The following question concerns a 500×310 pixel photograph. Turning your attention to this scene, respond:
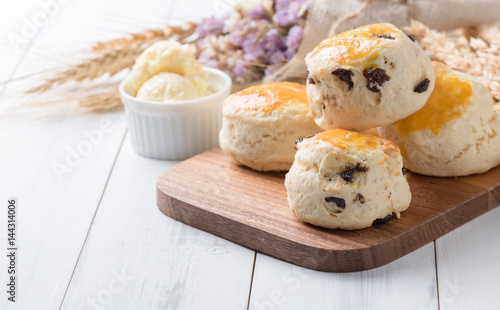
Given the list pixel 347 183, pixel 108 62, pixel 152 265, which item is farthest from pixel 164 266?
pixel 108 62

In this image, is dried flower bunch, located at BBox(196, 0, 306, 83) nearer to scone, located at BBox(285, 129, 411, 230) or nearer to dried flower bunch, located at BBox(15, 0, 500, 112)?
dried flower bunch, located at BBox(15, 0, 500, 112)

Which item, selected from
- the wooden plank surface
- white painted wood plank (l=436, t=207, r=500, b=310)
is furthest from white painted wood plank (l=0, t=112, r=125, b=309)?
white painted wood plank (l=436, t=207, r=500, b=310)

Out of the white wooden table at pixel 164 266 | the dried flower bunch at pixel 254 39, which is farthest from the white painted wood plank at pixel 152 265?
the dried flower bunch at pixel 254 39

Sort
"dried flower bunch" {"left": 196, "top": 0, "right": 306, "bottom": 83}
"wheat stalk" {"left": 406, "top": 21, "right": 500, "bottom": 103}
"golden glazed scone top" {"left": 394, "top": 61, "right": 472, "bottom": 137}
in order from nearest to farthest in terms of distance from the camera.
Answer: "golden glazed scone top" {"left": 394, "top": 61, "right": 472, "bottom": 137}, "wheat stalk" {"left": 406, "top": 21, "right": 500, "bottom": 103}, "dried flower bunch" {"left": 196, "top": 0, "right": 306, "bottom": 83}

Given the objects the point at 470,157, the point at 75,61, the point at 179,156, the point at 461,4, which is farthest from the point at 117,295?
the point at 461,4

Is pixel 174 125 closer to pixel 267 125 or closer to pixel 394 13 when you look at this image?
pixel 267 125

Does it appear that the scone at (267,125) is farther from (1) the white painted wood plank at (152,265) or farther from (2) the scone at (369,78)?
(1) the white painted wood plank at (152,265)
